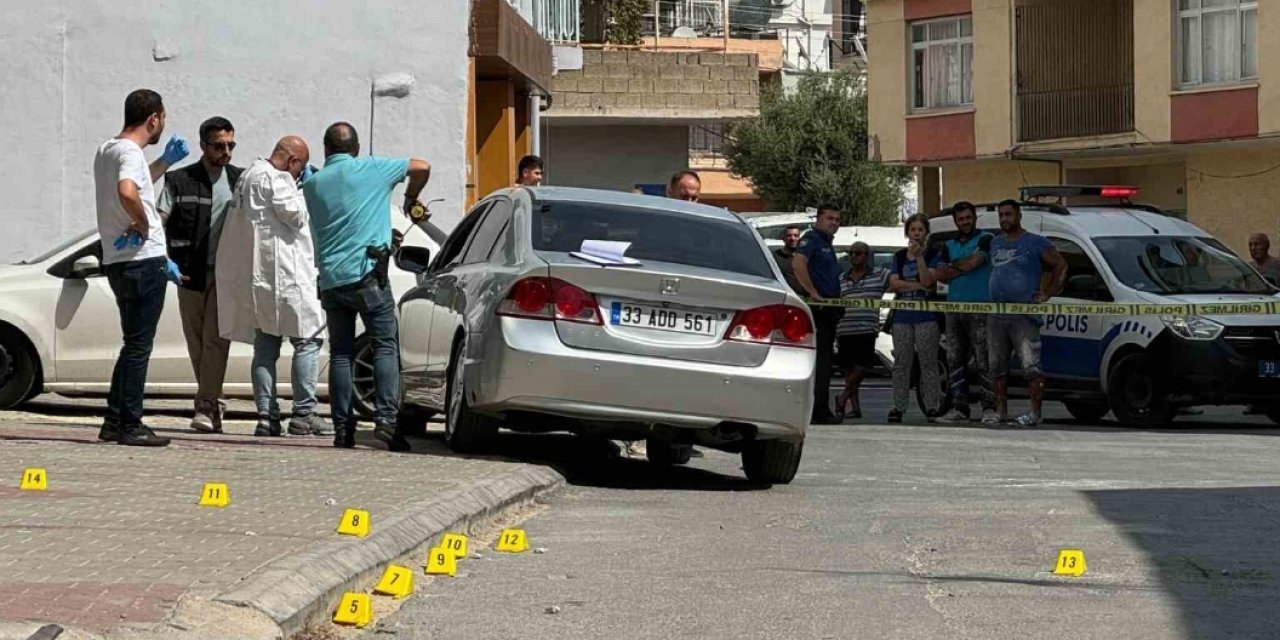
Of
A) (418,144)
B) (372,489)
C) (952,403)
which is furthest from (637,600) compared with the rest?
(418,144)

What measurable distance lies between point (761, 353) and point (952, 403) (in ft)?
25.7

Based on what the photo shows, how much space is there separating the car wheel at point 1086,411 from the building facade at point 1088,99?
59.5ft

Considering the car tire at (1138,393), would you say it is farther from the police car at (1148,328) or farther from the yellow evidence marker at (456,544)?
the yellow evidence marker at (456,544)

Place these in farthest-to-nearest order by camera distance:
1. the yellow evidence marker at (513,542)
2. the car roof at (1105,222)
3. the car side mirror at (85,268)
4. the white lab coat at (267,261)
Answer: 1. the car roof at (1105,222)
2. the car side mirror at (85,268)
3. the white lab coat at (267,261)
4. the yellow evidence marker at (513,542)

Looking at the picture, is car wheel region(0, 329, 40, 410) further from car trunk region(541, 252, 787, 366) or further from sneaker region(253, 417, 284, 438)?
car trunk region(541, 252, 787, 366)

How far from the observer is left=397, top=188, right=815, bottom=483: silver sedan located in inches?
439

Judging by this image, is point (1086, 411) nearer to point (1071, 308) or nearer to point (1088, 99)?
point (1071, 308)

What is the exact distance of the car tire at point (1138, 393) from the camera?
722 inches

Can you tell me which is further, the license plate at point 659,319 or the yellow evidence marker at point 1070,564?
the license plate at point 659,319

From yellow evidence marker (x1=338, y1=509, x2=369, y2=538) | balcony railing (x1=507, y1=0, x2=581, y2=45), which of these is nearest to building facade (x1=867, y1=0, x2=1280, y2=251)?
balcony railing (x1=507, y1=0, x2=581, y2=45)

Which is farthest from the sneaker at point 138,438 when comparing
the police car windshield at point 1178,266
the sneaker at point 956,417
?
the police car windshield at point 1178,266

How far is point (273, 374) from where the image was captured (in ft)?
44.1

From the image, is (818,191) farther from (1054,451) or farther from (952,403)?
(1054,451)

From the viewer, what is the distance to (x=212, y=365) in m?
13.7
